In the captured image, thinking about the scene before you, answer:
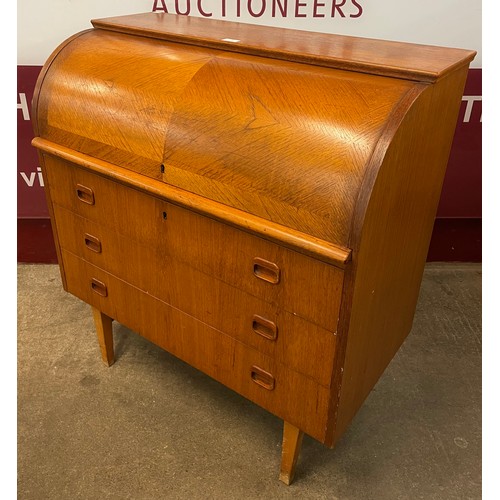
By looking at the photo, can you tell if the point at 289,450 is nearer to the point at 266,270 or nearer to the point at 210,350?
the point at 210,350

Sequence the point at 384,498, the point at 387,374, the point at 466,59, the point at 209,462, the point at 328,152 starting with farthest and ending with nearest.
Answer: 1. the point at 387,374
2. the point at 209,462
3. the point at 384,498
4. the point at 466,59
5. the point at 328,152

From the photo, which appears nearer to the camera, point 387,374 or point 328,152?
point 328,152

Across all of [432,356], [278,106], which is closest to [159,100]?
[278,106]

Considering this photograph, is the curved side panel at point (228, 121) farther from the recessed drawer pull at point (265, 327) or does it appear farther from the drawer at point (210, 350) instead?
the drawer at point (210, 350)

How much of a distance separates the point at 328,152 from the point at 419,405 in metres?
1.25

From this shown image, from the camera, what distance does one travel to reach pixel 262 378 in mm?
1563

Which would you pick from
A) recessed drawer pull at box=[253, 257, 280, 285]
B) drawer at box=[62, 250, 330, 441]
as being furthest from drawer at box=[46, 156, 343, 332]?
drawer at box=[62, 250, 330, 441]

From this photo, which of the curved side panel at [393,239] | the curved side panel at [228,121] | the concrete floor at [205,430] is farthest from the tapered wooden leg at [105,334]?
the curved side panel at [393,239]

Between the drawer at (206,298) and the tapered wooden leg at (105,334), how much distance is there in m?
0.30

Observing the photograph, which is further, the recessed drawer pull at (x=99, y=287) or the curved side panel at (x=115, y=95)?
the recessed drawer pull at (x=99, y=287)

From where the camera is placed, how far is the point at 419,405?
203 centimetres

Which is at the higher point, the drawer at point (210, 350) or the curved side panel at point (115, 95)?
the curved side panel at point (115, 95)

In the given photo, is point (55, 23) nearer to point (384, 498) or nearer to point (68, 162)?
point (68, 162)

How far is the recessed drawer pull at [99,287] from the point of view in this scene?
6.26ft
